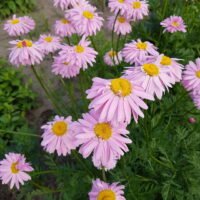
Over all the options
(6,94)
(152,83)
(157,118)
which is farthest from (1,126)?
(152,83)

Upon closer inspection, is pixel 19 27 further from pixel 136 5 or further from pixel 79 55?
pixel 136 5

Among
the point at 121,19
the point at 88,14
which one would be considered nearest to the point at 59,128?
the point at 88,14

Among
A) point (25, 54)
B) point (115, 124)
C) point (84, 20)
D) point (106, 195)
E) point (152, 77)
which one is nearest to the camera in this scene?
point (115, 124)

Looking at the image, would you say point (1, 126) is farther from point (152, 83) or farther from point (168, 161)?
point (152, 83)

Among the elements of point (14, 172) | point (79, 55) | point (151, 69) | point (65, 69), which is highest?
point (151, 69)

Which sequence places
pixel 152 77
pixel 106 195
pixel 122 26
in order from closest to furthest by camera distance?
pixel 152 77, pixel 106 195, pixel 122 26

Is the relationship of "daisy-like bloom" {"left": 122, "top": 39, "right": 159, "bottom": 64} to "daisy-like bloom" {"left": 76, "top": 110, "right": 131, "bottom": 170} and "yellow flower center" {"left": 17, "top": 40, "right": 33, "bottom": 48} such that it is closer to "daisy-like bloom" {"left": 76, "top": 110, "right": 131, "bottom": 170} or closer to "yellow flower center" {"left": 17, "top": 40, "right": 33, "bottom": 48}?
"yellow flower center" {"left": 17, "top": 40, "right": 33, "bottom": 48}

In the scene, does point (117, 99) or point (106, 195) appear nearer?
point (117, 99)
